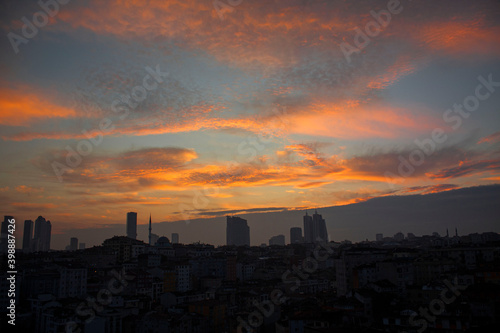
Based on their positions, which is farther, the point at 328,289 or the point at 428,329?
the point at 328,289

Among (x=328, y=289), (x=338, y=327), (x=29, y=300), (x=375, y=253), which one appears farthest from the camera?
(x=328, y=289)

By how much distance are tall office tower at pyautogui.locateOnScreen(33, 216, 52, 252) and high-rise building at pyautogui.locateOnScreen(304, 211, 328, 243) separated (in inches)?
4390

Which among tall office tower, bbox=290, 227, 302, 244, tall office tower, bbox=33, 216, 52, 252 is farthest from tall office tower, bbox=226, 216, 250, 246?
tall office tower, bbox=33, 216, 52, 252

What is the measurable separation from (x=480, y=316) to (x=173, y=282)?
1409 inches

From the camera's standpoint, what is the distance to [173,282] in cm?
5231

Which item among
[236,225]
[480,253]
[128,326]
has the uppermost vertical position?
[236,225]

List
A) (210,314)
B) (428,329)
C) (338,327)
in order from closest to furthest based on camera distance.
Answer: (428,329), (338,327), (210,314)

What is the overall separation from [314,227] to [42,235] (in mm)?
118362

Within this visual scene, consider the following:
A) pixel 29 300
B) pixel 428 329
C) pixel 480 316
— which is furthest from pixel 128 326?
pixel 480 316

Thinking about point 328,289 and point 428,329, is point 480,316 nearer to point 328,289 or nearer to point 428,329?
point 428,329

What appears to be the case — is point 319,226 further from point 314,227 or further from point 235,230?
point 235,230

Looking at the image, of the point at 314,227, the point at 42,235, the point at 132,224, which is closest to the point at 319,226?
the point at 314,227

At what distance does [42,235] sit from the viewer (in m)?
129

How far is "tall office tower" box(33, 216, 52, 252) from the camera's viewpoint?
12205 cm
